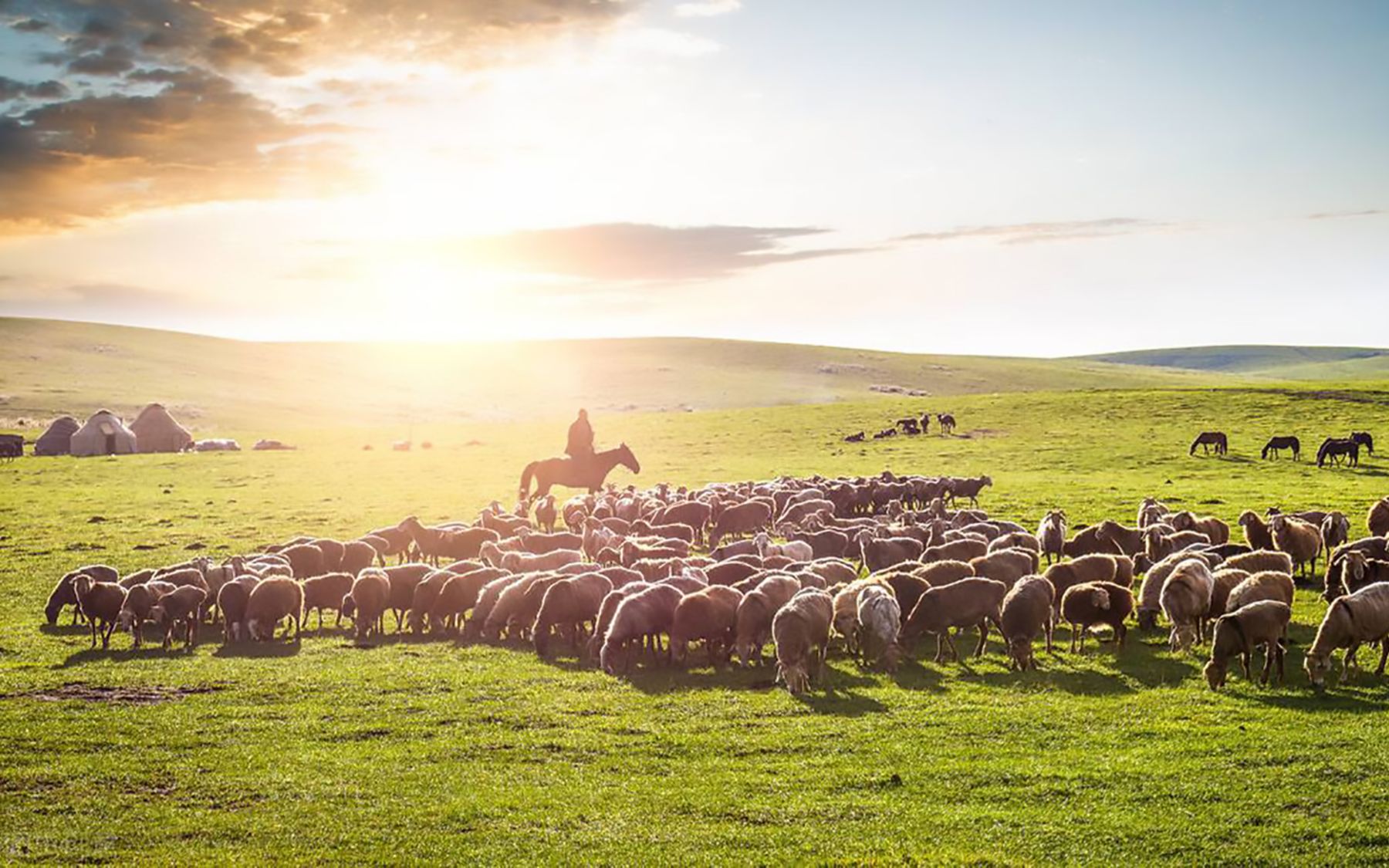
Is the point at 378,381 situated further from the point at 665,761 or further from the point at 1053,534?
the point at 665,761

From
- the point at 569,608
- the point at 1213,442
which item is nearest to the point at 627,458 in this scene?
the point at 569,608

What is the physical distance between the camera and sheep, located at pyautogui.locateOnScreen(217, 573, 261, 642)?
1909cm

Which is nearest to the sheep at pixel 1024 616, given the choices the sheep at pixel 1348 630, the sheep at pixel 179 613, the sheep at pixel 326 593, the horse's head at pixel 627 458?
the sheep at pixel 1348 630

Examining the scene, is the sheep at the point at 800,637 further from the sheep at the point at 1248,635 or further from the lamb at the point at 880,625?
the sheep at the point at 1248,635

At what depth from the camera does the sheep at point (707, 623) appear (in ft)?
54.3

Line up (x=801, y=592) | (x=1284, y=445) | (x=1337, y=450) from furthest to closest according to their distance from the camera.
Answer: (x=1284, y=445) < (x=1337, y=450) < (x=801, y=592)

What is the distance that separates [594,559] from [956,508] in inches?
610

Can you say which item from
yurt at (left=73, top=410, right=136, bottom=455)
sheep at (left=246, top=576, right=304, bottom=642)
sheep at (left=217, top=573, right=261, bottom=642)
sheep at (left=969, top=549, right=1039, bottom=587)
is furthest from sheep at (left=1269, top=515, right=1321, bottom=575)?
yurt at (left=73, top=410, right=136, bottom=455)

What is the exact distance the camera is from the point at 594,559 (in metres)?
25.7

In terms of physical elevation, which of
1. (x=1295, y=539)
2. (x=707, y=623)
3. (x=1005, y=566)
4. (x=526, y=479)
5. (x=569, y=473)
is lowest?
(x=707, y=623)

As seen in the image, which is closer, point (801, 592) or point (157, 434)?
point (801, 592)

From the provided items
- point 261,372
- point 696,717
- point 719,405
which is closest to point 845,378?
point 719,405

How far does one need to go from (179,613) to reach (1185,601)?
713 inches

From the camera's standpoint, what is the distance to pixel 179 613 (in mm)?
18812
